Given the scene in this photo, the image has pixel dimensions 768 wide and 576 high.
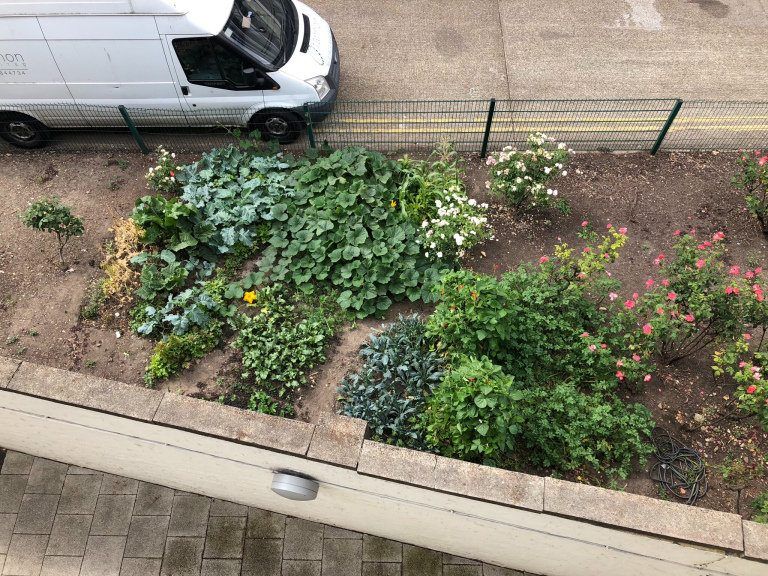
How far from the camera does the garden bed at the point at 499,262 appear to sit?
557 centimetres

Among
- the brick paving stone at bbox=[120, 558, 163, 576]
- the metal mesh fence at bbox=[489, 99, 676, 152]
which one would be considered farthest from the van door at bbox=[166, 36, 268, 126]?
the brick paving stone at bbox=[120, 558, 163, 576]

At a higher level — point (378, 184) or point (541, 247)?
point (378, 184)

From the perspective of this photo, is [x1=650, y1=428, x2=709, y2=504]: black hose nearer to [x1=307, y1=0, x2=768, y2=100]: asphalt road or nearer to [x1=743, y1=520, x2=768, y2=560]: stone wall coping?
[x1=743, y1=520, x2=768, y2=560]: stone wall coping

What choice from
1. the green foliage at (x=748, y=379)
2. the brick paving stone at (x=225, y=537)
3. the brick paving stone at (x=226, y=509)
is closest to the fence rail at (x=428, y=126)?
the green foliage at (x=748, y=379)

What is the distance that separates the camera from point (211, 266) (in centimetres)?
682

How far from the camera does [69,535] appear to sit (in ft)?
18.7

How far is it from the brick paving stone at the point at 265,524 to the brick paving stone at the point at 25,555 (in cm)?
207

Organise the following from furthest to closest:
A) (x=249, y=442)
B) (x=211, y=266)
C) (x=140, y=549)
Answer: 1. (x=211, y=266)
2. (x=140, y=549)
3. (x=249, y=442)

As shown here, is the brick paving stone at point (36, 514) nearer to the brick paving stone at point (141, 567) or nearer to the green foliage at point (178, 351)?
the brick paving stone at point (141, 567)

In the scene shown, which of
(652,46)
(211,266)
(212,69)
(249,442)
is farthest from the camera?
(652,46)

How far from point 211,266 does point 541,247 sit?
4071 millimetres

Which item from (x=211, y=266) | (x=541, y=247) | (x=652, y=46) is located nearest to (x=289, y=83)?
(x=211, y=266)

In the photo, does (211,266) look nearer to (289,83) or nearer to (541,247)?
(289,83)

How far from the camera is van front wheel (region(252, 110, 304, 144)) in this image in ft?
26.2
